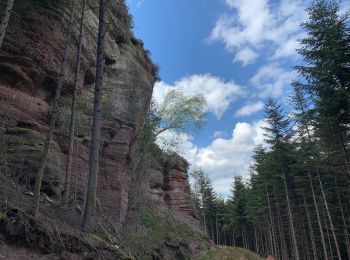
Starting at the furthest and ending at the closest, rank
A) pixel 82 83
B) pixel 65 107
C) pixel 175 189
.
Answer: pixel 175 189
pixel 82 83
pixel 65 107

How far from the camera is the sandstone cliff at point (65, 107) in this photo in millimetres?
10625

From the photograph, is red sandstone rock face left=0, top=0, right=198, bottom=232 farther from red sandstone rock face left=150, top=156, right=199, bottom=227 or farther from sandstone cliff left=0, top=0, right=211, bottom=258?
red sandstone rock face left=150, top=156, right=199, bottom=227

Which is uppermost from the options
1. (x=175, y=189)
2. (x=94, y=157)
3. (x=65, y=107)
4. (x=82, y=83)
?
(x=82, y=83)

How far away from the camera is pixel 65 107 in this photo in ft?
48.6

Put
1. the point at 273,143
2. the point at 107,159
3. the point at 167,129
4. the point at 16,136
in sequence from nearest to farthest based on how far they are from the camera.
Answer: the point at 16,136 < the point at 107,159 < the point at 167,129 < the point at 273,143

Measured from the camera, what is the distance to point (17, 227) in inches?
260

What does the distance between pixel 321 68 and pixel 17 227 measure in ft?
48.8

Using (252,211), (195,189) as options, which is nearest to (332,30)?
(252,211)

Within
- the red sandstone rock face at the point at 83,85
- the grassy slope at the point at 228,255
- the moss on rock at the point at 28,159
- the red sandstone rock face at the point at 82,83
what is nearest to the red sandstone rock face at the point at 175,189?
the grassy slope at the point at 228,255

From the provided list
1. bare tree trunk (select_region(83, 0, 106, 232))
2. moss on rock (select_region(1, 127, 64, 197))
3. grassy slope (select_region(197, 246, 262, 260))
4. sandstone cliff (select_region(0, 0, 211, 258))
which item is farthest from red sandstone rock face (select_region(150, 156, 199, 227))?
bare tree trunk (select_region(83, 0, 106, 232))

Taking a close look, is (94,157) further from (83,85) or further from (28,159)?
(83,85)

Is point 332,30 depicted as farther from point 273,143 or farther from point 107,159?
point 273,143

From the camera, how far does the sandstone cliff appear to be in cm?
1062

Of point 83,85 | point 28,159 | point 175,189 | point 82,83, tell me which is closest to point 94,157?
point 28,159
